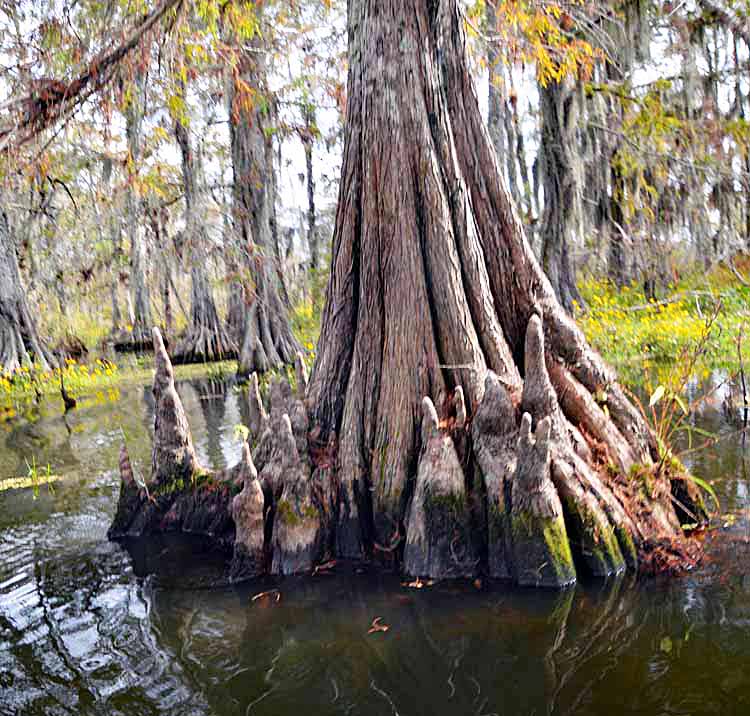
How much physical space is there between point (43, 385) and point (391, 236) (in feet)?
41.2

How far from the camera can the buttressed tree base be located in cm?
448

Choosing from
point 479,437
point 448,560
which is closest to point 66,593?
point 448,560

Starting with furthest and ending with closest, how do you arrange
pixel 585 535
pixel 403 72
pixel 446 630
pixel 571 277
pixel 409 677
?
1. pixel 571 277
2. pixel 403 72
3. pixel 585 535
4. pixel 446 630
5. pixel 409 677

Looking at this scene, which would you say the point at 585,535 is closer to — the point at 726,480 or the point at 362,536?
the point at 362,536

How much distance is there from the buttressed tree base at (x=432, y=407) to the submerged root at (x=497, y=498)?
0.5 inches

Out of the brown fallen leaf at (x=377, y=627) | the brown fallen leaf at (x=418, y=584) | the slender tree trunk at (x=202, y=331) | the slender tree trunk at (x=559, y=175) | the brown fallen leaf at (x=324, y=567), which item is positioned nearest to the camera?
the brown fallen leaf at (x=377, y=627)

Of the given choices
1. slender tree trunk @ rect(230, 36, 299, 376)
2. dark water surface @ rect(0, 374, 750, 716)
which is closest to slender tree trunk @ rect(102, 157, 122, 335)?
slender tree trunk @ rect(230, 36, 299, 376)

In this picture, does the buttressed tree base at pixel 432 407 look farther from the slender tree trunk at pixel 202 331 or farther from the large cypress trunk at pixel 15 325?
the large cypress trunk at pixel 15 325

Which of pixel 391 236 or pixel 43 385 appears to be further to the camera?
pixel 43 385

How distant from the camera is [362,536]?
494cm

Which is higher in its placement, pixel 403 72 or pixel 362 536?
pixel 403 72

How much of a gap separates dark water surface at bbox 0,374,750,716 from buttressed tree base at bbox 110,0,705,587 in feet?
0.99

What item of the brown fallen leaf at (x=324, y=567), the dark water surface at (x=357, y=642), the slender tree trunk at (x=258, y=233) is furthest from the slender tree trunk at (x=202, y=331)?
the brown fallen leaf at (x=324, y=567)

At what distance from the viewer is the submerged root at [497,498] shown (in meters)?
4.30
